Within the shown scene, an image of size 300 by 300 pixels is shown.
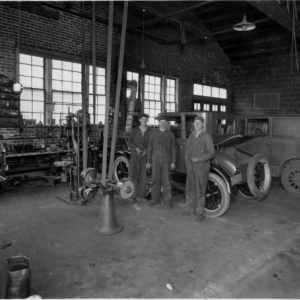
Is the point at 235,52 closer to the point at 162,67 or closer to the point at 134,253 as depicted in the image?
the point at 162,67

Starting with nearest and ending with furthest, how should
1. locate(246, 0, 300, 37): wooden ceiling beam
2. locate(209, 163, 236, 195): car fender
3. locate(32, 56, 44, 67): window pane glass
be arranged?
locate(209, 163, 236, 195): car fender < locate(246, 0, 300, 37): wooden ceiling beam < locate(32, 56, 44, 67): window pane glass

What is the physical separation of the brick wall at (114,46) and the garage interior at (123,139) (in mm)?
36

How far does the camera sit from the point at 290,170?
696 cm

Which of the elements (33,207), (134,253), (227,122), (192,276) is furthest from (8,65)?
(192,276)

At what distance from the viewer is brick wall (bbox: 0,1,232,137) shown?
7848mm

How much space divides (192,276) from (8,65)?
6.99 meters

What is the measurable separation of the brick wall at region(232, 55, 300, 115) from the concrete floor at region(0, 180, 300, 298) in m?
9.24

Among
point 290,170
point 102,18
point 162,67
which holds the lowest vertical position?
point 290,170

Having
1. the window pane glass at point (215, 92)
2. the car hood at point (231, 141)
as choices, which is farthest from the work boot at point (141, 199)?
the window pane glass at point (215, 92)

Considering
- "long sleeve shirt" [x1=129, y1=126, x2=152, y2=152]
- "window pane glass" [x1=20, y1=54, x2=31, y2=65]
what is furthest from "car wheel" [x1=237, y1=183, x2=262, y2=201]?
"window pane glass" [x1=20, y1=54, x2=31, y2=65]

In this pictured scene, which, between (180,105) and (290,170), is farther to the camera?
(180,105)

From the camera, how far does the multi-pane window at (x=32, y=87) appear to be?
8125mm

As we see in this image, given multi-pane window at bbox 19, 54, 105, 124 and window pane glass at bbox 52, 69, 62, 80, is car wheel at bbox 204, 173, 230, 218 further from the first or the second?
window pane glass at bbox 52, 69, 62, 80

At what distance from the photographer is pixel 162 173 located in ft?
18.9
